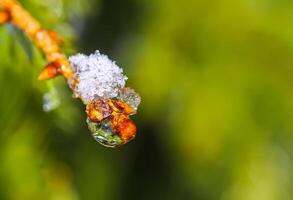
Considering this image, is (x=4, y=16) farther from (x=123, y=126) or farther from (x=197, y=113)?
(x=197, y=113)

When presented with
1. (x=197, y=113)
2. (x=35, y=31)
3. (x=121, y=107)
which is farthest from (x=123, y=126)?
(x=197, y=113)

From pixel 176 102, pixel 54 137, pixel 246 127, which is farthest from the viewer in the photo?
pixel 176 102

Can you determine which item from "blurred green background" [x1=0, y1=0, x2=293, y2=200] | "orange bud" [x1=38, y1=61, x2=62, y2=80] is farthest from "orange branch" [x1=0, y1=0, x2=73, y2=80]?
"blurred green background" [x1=0, y1=0, x2=293, y2=200]

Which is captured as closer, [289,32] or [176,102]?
[289,32]

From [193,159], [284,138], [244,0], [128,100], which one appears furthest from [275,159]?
[128,100]

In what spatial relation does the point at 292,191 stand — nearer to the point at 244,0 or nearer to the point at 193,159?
the point at 193,159

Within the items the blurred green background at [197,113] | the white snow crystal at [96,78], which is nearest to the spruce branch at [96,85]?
the white snow crystal at [96,78]

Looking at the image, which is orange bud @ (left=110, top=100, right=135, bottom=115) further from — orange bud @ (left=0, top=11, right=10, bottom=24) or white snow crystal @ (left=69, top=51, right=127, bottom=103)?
orange bud @ (left=0, top=11, right=10, bottom=24)
